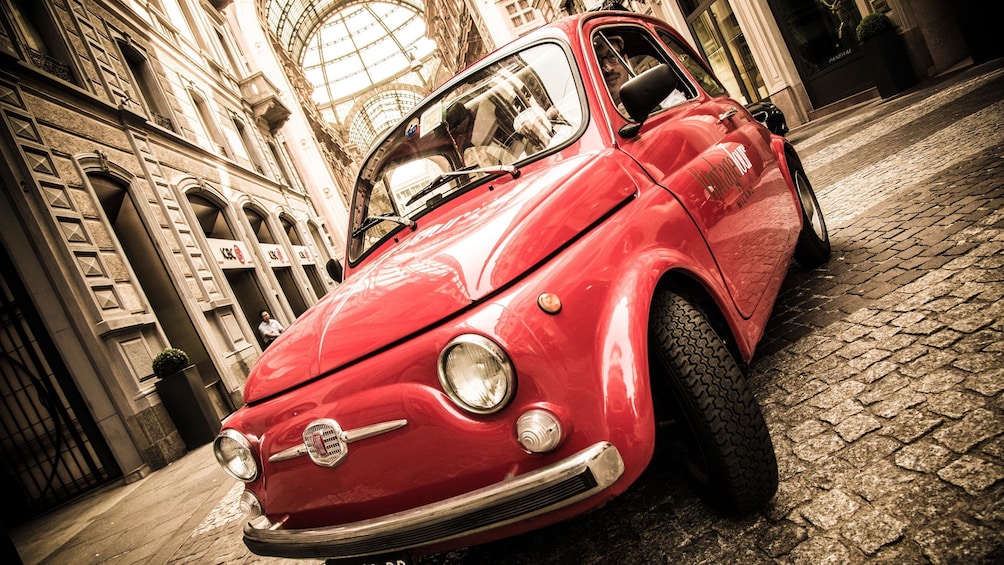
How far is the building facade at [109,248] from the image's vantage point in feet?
20.8

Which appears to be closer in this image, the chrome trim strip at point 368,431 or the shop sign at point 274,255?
the chrome trim strip at point 368,431

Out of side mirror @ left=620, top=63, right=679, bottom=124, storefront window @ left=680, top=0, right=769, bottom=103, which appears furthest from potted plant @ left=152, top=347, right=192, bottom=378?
storefront window @ left=680, top=0, right=769, bottom=103

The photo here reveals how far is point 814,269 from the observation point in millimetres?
3289

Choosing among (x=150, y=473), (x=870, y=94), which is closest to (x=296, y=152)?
(x=150, y=473)

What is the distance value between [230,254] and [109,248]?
3.56 metres

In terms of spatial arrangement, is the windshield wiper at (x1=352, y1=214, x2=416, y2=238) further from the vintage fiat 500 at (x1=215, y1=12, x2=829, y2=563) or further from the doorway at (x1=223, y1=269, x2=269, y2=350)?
the doorway at (x1=223, y1=269, x2=269, y2=350)

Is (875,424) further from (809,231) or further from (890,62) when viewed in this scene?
(890,62)

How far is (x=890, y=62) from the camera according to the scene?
793 centimetres

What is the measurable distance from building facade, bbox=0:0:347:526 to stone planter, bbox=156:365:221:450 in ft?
0.20

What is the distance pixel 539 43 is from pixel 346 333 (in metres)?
1.50

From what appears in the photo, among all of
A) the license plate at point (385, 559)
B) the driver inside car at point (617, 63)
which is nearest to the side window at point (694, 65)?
the driver inside car at point (617, 63)

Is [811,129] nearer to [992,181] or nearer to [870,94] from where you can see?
[870,94]

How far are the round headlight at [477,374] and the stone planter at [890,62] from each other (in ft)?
32.0

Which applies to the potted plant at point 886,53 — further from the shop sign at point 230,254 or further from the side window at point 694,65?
the shop sign at point 230,254
